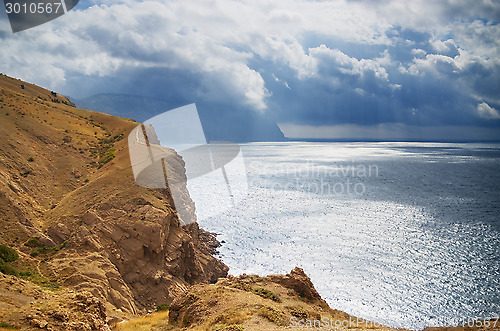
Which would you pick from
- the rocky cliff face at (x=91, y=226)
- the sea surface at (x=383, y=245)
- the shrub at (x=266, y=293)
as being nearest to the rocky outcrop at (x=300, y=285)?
the shrub at (x=266, y=293)

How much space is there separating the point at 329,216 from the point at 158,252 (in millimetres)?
50188

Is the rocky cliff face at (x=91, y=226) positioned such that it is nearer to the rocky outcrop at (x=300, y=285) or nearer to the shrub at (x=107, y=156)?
the shrub at (x=107, y=156)

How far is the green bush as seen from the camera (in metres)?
20.6

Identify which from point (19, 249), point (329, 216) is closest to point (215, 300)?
point (19, 249)

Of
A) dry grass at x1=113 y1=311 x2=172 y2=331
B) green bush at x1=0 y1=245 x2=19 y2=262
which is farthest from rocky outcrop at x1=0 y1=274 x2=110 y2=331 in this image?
green bush at x1=0 y1=245 x2=19 y2=262

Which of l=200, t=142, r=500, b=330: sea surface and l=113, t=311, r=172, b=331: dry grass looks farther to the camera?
l=200, t=142, r=500, b=330: sea surface

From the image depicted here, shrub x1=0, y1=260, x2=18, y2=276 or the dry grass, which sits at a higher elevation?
shrub x1=0, y1=260, x2=18, y2=276

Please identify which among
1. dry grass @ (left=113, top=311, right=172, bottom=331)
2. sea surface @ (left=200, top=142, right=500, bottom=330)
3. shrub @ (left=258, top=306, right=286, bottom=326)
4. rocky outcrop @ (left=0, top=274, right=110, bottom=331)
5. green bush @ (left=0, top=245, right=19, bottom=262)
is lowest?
sea surface @ (left=200, top=142, right=500, bottom=330)

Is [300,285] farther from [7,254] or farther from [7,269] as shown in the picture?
[7,254]

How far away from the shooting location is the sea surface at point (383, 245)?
37188mm

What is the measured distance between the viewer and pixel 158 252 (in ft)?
89.6

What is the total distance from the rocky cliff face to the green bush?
1.57 feet

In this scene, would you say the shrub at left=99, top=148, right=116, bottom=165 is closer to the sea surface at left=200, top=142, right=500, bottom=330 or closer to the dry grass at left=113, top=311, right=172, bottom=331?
the sea surface at left=200, top=142, right=500, bottom=330

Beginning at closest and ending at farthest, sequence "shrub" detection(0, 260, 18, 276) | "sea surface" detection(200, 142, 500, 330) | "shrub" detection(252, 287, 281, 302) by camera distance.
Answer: "shrub" detection(252, 287, 281, 302) → "shrub" detection(0, 260, 18, 276) → "sea surface" detection(200, 142, 500, 330)
